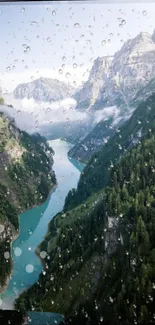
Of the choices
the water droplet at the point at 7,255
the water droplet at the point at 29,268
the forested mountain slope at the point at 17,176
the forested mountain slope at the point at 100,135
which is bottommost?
the water droplet at the point at 29,268

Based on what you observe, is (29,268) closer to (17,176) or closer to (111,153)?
(17,176)

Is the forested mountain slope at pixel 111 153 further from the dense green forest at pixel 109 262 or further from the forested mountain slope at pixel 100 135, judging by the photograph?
the forested mountain slope at pixel 100 135

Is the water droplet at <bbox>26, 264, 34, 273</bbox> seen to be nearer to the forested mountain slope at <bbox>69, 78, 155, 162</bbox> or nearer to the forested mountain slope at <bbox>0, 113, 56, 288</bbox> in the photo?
the forested mountain slope at <bbox>0, 113, 56, 288</bbox>

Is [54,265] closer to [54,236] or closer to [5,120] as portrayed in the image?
[54,236]

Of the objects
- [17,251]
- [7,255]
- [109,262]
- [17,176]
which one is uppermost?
[17,176]

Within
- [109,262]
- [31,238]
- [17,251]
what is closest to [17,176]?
[31,238]

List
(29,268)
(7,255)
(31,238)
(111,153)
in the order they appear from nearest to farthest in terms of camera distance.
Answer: (29,268)
(7,255)
(31,238)
(111,153)

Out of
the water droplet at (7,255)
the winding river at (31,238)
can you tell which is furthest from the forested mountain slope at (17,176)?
the water droplet at (7,255)
